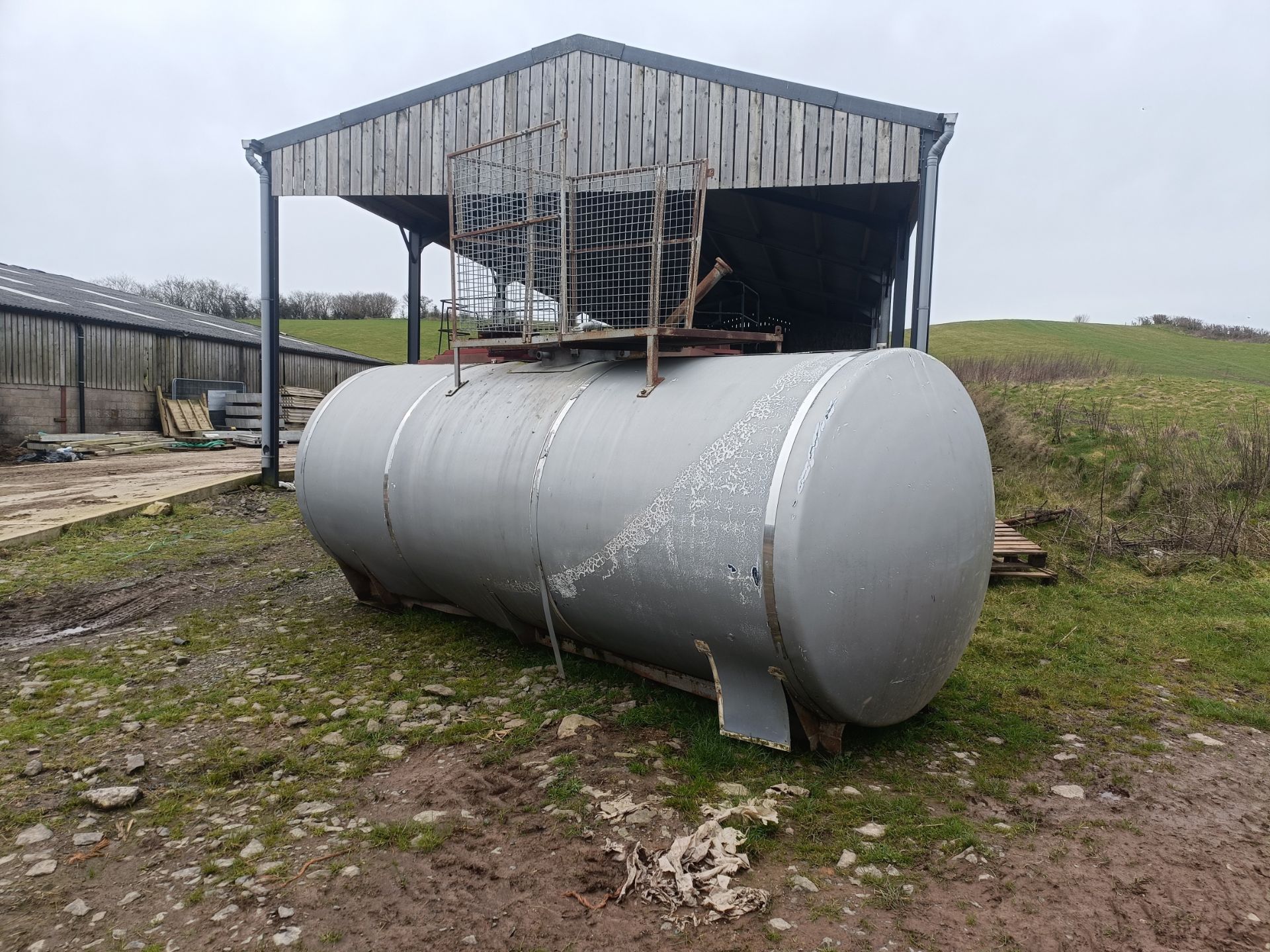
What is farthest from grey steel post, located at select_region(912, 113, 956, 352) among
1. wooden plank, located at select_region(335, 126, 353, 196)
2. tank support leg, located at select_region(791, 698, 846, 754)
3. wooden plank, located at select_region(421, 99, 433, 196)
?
wooden plank, located at select_region(335, 126, 353, 196)

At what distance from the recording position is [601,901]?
282 centimetres

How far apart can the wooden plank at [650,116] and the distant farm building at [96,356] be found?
1771 cm

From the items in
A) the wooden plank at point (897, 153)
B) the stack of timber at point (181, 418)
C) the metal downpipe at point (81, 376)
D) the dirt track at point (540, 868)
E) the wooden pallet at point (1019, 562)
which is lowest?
the dirt track at point (540, 868)

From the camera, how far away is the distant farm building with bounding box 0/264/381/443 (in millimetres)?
19125

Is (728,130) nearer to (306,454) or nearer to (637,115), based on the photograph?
(637,115)

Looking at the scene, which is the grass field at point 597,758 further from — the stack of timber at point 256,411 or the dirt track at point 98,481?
the stack of timber at point 256,411

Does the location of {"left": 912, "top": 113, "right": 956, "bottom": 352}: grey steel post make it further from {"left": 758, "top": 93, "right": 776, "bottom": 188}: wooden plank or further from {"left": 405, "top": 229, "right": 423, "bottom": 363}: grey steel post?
{"left": 405, "top": 229, "right": 423, "bottom": 363}: grey steel post

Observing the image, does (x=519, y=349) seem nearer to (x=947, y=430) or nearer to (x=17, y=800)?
(x=947, y=430)

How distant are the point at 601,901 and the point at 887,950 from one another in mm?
1007

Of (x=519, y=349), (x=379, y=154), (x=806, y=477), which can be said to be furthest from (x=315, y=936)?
(x=379, y=154)

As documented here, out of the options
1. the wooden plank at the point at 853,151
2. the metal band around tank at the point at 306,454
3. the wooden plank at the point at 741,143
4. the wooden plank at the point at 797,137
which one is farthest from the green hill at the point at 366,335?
Result: the metal band around tank at the point at 306,454

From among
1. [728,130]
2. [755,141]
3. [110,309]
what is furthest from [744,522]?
[110,309]

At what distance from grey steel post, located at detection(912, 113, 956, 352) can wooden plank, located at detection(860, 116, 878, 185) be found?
1.93 feet

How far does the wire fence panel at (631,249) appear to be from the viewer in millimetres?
4457
